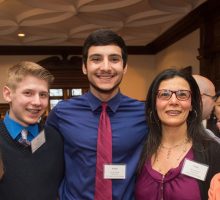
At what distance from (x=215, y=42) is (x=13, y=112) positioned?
192 inches

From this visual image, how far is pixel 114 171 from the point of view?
1866 millimetres

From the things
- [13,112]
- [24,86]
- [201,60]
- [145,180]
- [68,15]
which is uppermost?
[68,15]

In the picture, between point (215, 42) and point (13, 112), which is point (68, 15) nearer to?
point (215, 42)

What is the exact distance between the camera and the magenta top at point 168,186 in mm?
1705

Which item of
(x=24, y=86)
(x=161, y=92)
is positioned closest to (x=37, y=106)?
(x=24, y=86)

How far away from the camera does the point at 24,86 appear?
68.4 inches

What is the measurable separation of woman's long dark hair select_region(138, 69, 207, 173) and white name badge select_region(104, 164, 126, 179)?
0.29 ft

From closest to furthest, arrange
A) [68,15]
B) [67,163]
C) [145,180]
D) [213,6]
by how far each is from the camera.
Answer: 1. [145,180]
2. [67,163]
3. [213,6]
4. [68,15]

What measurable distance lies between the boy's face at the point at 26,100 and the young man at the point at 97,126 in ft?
0.97

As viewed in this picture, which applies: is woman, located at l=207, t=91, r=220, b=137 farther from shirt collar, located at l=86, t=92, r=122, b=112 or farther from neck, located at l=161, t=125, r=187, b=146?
shirt collar, located at l=86, t=92, r=122, b=112

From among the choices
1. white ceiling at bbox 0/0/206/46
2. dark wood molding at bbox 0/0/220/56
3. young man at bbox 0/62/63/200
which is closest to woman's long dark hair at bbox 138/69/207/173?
young man at bbox 0/62/63/200

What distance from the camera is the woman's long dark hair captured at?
1.88 meters

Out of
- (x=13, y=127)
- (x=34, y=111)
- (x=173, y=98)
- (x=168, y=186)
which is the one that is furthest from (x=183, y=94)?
(x=13, y=127)

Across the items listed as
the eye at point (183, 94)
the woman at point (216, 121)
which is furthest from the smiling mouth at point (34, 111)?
the woman at point (216, 121)
